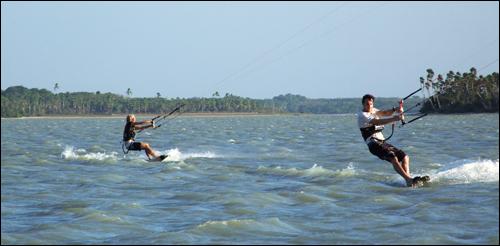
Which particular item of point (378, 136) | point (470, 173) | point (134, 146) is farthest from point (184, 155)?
point (378, 136)

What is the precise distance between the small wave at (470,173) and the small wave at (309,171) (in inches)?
96.8

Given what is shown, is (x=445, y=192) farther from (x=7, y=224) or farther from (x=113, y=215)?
(x=7, y=224)

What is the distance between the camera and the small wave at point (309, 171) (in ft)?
66.9

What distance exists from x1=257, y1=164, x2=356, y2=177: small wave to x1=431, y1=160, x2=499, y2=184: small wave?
246cm

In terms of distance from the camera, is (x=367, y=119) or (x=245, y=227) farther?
(x=367, y=119)

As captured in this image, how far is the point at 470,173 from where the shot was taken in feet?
60.0

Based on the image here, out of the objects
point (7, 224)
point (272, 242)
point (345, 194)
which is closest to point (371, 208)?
point (345, 194)

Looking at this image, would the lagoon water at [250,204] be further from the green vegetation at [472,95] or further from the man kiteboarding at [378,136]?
the green vegetation at [472,95]

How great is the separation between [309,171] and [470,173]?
4613mm

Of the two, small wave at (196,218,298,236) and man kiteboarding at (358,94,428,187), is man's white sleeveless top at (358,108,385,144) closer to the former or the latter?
man kiteboarding at (358,94,428,187)

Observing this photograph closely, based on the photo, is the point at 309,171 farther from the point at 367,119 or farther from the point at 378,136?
the point at 367,119

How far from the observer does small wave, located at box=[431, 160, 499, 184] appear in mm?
17297

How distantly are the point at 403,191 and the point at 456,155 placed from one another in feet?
37.8

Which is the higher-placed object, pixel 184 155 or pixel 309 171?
pixel 309 171
